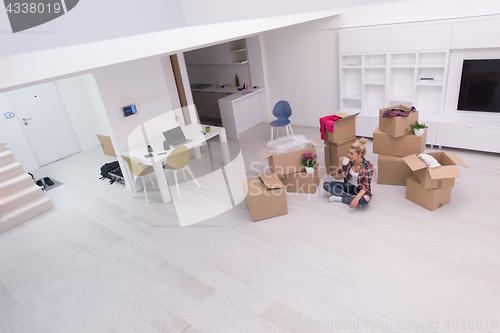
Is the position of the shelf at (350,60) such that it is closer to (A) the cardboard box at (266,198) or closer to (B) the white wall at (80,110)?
(A) the cardboard box at (266,198)

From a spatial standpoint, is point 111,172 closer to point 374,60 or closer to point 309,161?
point 309,161

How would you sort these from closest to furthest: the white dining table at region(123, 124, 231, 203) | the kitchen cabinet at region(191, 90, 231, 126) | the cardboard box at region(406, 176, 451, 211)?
the cardboard box at region(406, 176, 451, 211) < the white dining table at region(123, 124, 231, 203) < the kitchen cabinet at region(191, 90, 231, 126)

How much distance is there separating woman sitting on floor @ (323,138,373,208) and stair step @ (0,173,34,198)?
4476 mm

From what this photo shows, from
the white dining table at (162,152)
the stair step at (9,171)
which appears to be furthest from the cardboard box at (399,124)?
the stair step at (9,171)

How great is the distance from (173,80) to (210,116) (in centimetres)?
222

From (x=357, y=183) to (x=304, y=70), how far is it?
3.12 meters

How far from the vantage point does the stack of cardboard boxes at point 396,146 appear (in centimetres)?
407

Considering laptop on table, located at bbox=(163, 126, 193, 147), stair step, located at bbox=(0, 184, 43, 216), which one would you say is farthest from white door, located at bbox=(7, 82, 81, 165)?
laptop on table, located at bbox=(163, 126, 193, 147)

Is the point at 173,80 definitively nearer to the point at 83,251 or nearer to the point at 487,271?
the point at 83,251

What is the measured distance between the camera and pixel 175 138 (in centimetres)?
471

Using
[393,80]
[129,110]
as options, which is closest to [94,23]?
[129,110]

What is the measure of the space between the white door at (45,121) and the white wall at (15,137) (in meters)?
0.07

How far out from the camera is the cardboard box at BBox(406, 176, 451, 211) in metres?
3.55

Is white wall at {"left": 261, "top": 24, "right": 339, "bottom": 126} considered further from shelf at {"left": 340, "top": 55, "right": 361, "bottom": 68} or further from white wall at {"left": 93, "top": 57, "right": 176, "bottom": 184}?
white wall at {"left": 93, "top": 57, "right": 176, "bottom": 184}
